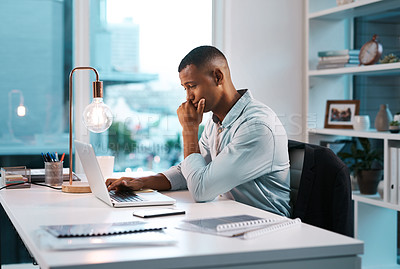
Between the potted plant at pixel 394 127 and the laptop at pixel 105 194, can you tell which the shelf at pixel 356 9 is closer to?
the potted plant at pixel 394 127

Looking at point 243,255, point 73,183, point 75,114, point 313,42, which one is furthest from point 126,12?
point 243,255

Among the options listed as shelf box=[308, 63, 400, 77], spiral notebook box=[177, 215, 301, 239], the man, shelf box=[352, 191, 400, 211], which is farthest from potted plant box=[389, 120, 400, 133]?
spiral notebook box=[177, 215, 301, 239]

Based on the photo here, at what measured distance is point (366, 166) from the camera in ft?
11.2

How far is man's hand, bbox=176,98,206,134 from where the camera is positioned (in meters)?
2.14

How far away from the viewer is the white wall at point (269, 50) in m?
3.72

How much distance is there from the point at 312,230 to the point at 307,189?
61 centimetres

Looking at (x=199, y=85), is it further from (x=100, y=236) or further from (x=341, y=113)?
(x=341, y=113)

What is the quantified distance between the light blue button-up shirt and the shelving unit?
4.06 ft

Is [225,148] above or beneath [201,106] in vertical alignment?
beneath

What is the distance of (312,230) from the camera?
1.40 m

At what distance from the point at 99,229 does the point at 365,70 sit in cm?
243

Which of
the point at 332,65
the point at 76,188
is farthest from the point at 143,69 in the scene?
the point at 76,188

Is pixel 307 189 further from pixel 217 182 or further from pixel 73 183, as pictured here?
pixel 73 183

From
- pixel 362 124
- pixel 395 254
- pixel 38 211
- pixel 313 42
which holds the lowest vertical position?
pixel 395 254
